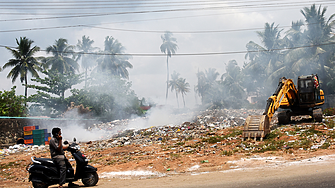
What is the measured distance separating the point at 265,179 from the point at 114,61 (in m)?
44.5

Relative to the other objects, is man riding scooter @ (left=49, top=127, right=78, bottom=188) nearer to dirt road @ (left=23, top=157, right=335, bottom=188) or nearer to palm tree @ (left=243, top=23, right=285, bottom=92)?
dirt road @ (left=23, top=157, right=335, bottom=188)

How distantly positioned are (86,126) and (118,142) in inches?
512

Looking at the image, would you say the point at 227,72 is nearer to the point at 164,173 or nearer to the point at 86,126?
the point at 86,126

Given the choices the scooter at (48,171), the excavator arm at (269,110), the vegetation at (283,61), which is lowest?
the scooter at (48,171)

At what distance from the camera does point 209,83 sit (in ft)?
198

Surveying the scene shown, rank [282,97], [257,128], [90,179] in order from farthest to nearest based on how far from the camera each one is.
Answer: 1. [282,97]
2. [257,128]
3. [90,179]

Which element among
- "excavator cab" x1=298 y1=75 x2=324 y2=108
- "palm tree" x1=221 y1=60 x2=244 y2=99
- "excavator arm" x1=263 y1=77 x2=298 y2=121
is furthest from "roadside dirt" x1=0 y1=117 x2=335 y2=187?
"palm tree" x1=221 y1=60 x2=244 y2=99

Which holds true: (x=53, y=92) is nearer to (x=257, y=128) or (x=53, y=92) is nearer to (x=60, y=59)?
(x=60, y=59)

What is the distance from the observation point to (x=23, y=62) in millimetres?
32219

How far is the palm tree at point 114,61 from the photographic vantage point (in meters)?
47.1

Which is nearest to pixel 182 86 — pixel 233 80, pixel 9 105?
pixel 233 80

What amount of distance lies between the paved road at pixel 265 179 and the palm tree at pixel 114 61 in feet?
137

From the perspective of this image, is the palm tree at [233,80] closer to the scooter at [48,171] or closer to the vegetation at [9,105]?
the vegetation at [9,105]

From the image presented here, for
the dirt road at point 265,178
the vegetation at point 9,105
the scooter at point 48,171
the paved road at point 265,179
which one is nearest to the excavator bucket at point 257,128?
the dirt road at point 265,178
